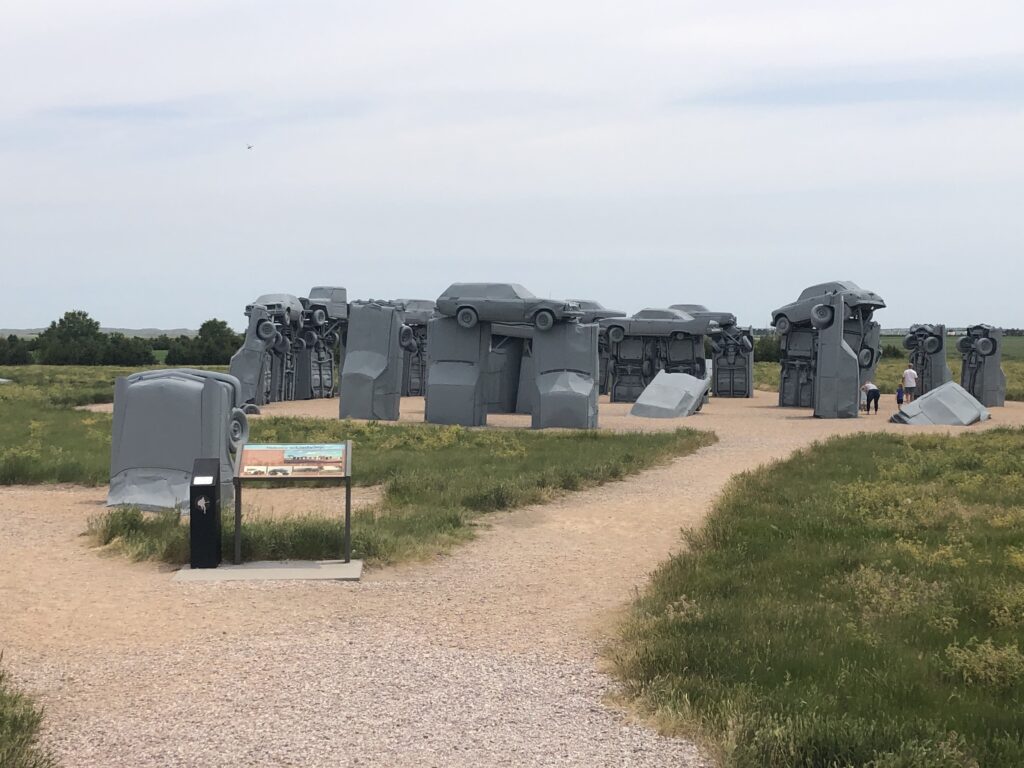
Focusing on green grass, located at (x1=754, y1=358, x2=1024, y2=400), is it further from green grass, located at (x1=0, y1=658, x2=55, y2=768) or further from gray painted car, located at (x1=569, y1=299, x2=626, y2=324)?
green grass, located at (x1=0, y1=658, x2=55, y2=768)

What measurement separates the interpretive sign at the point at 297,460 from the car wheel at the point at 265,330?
21570mm

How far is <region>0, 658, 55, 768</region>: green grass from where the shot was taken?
4.87 meters

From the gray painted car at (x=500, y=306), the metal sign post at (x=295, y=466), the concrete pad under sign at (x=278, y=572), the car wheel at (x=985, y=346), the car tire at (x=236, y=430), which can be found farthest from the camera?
the car wheel at (x=985, y=346)

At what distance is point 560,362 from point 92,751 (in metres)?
19.8

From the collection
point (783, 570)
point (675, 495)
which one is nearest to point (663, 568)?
point (783, 570)

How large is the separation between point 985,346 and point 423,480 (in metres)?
24.1

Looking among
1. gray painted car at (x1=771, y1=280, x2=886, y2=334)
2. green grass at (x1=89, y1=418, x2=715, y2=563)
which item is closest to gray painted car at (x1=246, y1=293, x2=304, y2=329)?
green grass at (x1=89, y1=418, x2=715, y2=563)

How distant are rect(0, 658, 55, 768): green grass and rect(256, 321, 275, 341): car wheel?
25.6 meters

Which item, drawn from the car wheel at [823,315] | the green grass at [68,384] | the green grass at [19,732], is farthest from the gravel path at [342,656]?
the car wheel at [823,315]

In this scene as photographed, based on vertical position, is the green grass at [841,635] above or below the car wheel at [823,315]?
below

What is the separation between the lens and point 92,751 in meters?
5.30

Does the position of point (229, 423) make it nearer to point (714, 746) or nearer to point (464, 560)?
point (464, 560)

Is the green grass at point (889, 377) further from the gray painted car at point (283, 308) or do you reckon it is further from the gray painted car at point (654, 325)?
the gray painted car at point (283, 308)

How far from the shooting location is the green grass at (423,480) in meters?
10.2
